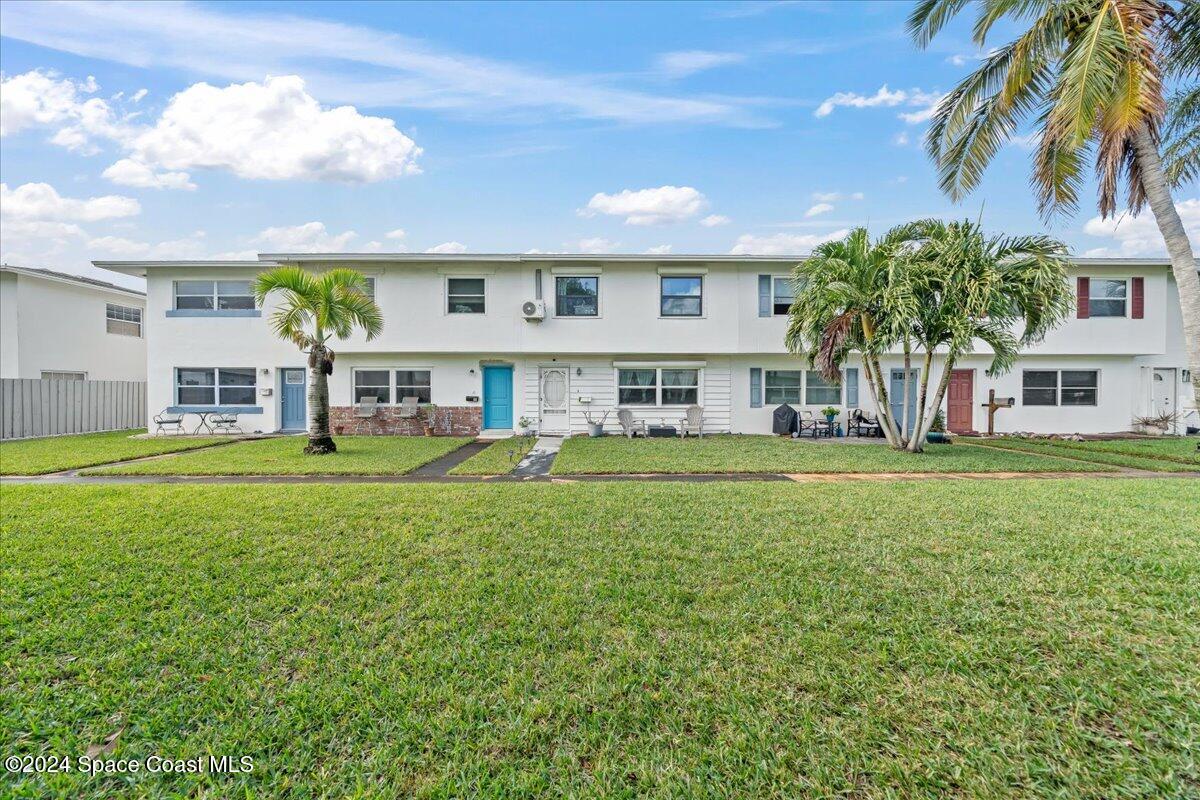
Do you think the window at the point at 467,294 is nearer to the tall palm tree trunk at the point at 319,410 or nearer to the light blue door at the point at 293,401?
the tall palm tree trunk at the point at 319,410

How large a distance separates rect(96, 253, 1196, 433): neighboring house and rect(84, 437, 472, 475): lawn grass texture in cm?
282

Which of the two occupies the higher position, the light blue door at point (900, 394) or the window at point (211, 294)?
the window at point (211, 294)

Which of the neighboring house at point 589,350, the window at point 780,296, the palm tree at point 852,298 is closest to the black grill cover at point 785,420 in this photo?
the neighboring house at point 589,350

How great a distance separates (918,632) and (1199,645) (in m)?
1.61

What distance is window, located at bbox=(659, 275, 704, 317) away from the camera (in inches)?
650

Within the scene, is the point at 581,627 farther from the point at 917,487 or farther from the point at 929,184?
the point at 929,184

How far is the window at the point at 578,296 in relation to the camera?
648 inches

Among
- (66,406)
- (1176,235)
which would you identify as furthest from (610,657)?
(66,406)

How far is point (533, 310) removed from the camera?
15.9 metres

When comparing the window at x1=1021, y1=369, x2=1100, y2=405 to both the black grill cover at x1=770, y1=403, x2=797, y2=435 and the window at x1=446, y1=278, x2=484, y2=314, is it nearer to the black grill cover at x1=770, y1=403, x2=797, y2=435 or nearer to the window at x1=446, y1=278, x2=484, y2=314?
the black grill cover at x1=770, y1=403, x2=797, y2=435

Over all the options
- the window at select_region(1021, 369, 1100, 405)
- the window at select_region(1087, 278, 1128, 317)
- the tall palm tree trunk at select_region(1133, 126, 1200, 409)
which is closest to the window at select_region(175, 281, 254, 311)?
the tall palm tree trunk at select_region(1133, 126, 1200, 409)

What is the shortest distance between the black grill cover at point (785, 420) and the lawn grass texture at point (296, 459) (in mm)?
9499

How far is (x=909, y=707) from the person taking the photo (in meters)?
2.79

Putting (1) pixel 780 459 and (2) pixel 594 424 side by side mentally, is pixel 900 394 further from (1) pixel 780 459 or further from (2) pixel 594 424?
(2) pixel 594 424
